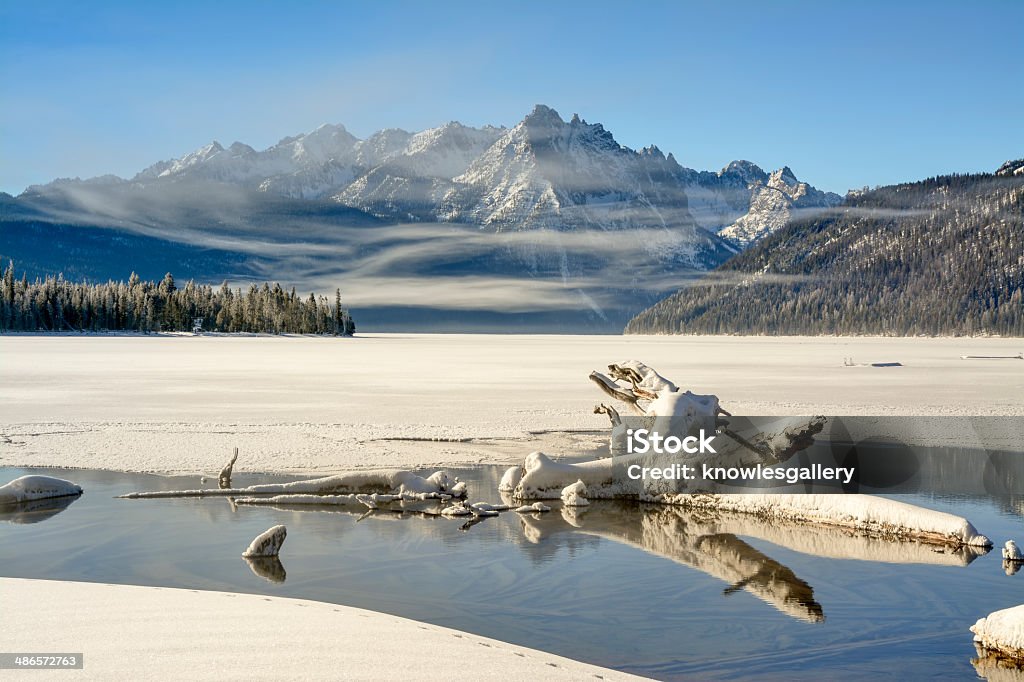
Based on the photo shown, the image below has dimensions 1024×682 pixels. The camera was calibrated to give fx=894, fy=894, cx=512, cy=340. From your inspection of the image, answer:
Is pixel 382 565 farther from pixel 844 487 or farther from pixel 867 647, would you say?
pixel 844 487

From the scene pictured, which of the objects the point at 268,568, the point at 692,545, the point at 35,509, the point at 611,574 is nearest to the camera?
→ the point at 268,568

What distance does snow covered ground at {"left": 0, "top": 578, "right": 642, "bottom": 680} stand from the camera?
671 cm

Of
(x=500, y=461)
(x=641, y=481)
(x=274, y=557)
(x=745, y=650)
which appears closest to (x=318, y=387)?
(x=500, y=461)

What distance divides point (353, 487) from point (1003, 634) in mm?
11184

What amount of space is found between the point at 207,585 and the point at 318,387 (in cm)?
2990

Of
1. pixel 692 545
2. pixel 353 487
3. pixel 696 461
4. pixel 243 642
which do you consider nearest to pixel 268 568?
pixel 243 642

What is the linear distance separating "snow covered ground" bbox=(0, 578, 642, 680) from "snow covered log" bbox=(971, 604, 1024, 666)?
400cm

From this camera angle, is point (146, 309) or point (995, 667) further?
point (146, 309)

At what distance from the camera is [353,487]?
16.8m

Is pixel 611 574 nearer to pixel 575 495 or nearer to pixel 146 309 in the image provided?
pixel 575 495

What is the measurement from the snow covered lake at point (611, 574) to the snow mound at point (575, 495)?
0.36m

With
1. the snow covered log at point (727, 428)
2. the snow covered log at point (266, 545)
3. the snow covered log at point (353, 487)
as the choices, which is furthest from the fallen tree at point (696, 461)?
the snow covered log at point (266, 545)

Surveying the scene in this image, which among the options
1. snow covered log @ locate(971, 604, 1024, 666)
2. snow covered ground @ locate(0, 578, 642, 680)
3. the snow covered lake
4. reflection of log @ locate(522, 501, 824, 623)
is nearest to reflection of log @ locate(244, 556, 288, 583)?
the snow covered lake

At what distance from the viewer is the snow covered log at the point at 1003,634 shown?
28.8ft
